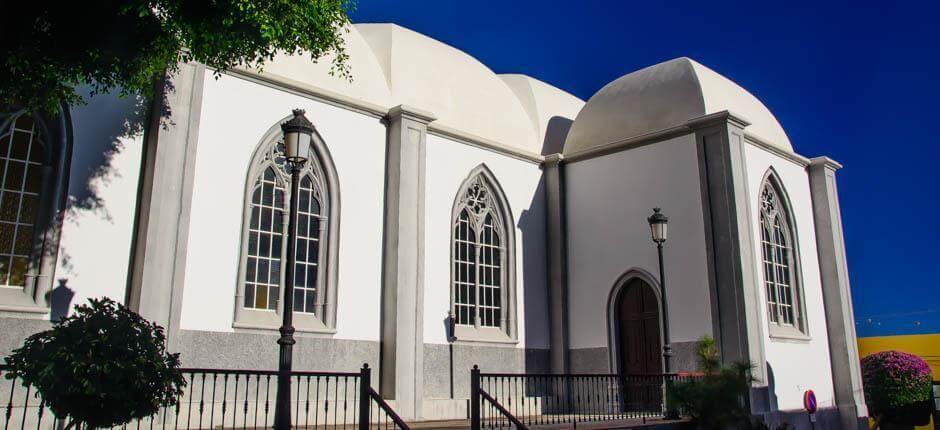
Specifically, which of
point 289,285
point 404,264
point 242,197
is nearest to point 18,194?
point 242,197

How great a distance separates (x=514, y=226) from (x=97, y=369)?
36.6ft

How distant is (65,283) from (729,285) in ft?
39.4

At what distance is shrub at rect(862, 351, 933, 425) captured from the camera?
20.6 m

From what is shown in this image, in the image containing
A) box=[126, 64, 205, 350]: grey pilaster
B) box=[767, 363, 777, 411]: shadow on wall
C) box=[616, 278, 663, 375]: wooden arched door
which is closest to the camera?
box=[126, 64, 205, 350]: grey pilaster

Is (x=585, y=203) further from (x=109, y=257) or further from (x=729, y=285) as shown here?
(x=109, y=257)

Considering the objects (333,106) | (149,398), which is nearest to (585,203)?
(333,106)

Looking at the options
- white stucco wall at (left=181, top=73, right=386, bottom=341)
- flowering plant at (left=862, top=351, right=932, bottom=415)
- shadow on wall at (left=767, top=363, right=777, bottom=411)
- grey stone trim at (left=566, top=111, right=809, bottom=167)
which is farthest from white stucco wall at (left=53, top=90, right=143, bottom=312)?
flowering plant at (left=862, top=351, right=932, bottom=415)

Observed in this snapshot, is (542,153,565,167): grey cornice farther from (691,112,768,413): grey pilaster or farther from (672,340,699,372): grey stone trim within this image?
(672,340,699,372): grey stone trim

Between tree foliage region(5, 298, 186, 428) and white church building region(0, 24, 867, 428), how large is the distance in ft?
8.99

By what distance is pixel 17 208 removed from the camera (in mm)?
10641

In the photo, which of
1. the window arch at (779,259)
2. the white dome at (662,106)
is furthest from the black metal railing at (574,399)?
the white dome at (662,106)

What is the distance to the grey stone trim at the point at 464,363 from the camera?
14969mm

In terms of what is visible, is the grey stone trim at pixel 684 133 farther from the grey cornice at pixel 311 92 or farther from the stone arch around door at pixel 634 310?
the grey cornice at pixel 311 92

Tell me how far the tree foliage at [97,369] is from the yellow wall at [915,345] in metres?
28.5
